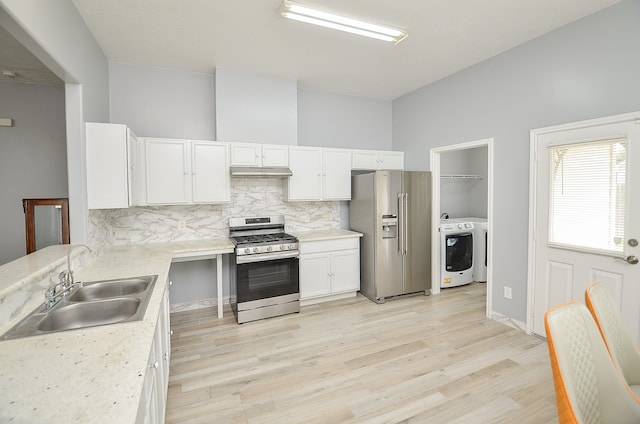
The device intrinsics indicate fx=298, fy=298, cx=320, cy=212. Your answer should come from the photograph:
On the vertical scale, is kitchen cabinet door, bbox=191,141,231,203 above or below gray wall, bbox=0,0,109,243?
below

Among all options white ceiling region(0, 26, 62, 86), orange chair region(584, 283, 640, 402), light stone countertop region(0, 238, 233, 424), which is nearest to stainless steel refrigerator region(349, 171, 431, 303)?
orange chair region(584, 283, 640, 402)

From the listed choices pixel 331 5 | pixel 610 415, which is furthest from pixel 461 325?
pixel 331 5

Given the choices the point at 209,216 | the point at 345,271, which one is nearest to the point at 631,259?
the point at 345,271

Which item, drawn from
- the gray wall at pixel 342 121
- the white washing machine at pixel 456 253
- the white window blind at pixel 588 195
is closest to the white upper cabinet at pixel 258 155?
the gray wall at pixel 342 121

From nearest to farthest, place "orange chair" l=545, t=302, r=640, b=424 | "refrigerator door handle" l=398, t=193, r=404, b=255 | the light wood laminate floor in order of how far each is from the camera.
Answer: "orange chair" l=545, t=302, r=640, b=424
the light wood laminate floor
"refrigerator door handle" l=398, t=193, r=404, b=255

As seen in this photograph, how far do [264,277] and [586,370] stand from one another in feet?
9.66

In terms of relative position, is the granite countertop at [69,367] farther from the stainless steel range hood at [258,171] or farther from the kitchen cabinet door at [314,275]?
the kitchen cabinet door at [314,275]

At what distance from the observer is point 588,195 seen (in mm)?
2637

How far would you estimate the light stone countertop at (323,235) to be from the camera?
392 centimetres

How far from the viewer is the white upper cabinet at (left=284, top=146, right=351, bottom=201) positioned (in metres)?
4.05

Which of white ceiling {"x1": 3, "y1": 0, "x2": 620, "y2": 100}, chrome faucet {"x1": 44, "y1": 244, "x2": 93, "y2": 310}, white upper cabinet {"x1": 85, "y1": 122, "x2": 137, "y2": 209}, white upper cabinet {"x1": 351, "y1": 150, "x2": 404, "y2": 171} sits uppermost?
white ceiling {"x1": 3, "y1": 0, "x2": 620, "y2": 100}

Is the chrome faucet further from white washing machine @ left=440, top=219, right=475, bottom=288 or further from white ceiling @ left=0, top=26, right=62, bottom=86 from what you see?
white washing machine @ left=440, top=219, right=475, bottom=288

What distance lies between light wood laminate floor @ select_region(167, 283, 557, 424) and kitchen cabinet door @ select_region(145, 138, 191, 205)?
4.84ft

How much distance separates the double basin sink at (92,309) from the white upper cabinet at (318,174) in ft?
7.37
